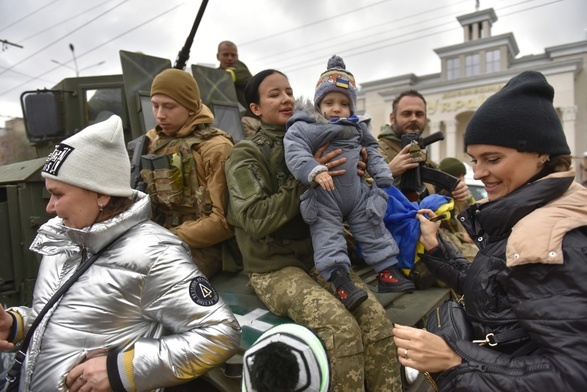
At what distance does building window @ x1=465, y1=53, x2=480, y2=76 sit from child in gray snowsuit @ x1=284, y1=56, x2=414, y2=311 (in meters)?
29.0

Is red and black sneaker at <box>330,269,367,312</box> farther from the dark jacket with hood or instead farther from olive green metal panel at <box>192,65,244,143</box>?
olive green metal panel at <box>192,65,244,143</box>

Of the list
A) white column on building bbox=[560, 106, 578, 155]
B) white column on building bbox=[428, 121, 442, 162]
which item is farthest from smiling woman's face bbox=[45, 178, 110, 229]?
white column on building bbox=[560, 106, 578, 155]

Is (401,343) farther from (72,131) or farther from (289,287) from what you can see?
(72,131)

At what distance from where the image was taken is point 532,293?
121 centimetres

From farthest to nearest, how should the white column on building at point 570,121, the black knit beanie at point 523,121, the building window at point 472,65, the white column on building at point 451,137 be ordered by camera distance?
the building window at point 472,65 → the white column on building at point 451,137 → the white column on building at point 570,121 → the black knit beanie at point 523,121

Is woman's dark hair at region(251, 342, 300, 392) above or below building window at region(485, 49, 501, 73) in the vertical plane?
below

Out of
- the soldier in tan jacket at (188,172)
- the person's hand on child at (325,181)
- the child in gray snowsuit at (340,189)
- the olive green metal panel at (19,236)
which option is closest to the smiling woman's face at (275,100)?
the child in gray snowsuit at (340,189)

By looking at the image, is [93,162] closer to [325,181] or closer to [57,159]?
[57,159]

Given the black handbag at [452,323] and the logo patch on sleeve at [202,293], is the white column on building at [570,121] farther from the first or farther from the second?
the logo patch on sleeve at [202,293]

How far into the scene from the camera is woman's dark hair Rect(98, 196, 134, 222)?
74.7 inches

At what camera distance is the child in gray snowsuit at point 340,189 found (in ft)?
7.36

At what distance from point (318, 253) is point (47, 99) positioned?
3.56m

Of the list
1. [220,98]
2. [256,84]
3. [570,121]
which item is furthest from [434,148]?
[256,84]

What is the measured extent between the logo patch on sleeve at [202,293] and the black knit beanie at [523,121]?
1.21 meters
